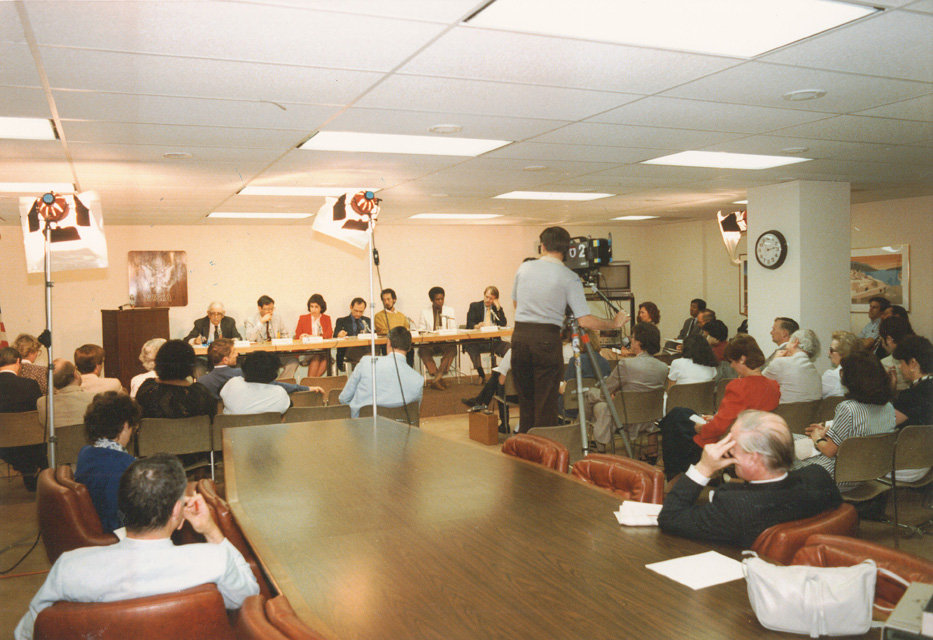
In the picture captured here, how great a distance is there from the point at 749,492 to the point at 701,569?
1.36 ft

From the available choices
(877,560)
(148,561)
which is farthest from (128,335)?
(877,560)

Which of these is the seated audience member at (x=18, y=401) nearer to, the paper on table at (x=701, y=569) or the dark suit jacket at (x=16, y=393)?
the dark suit jacket at (x=16, y=393)

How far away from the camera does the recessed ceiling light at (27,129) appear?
3.92 meters

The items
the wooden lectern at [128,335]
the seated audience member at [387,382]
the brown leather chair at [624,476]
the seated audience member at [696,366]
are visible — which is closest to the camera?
the brown leather chair at [624,476]

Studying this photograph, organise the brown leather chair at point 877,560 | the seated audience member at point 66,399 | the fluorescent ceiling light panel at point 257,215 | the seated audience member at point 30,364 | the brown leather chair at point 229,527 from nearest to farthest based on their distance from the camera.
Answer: the brown leather chair at point 877,560, the brown leather chair at point 229,527, the seated audience member at point 66,399, the seated audience member at point 30,364, the fluorescent ceiling light panel at point 257,215

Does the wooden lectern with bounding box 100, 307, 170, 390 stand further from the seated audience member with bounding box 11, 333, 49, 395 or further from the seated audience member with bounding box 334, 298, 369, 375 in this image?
the seated audience member with bounding box 334, 298, 369, 375

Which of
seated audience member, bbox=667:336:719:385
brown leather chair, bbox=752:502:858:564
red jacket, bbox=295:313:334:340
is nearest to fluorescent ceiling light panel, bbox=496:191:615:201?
seated audience member, bbox=667:336:719:385

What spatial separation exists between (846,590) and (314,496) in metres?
1.68

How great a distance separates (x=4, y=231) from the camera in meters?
8.98

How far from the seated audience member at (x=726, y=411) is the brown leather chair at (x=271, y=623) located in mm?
3339

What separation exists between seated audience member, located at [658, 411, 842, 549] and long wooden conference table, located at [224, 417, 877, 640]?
8 cm

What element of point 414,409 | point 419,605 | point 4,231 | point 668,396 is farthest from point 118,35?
point 4,231

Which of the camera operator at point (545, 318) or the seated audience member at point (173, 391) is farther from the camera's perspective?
the seated audience member at point (173, 391)

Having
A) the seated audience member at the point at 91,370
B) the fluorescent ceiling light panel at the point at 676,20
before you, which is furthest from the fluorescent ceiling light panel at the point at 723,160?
the seated audience member at the point at 91,370
